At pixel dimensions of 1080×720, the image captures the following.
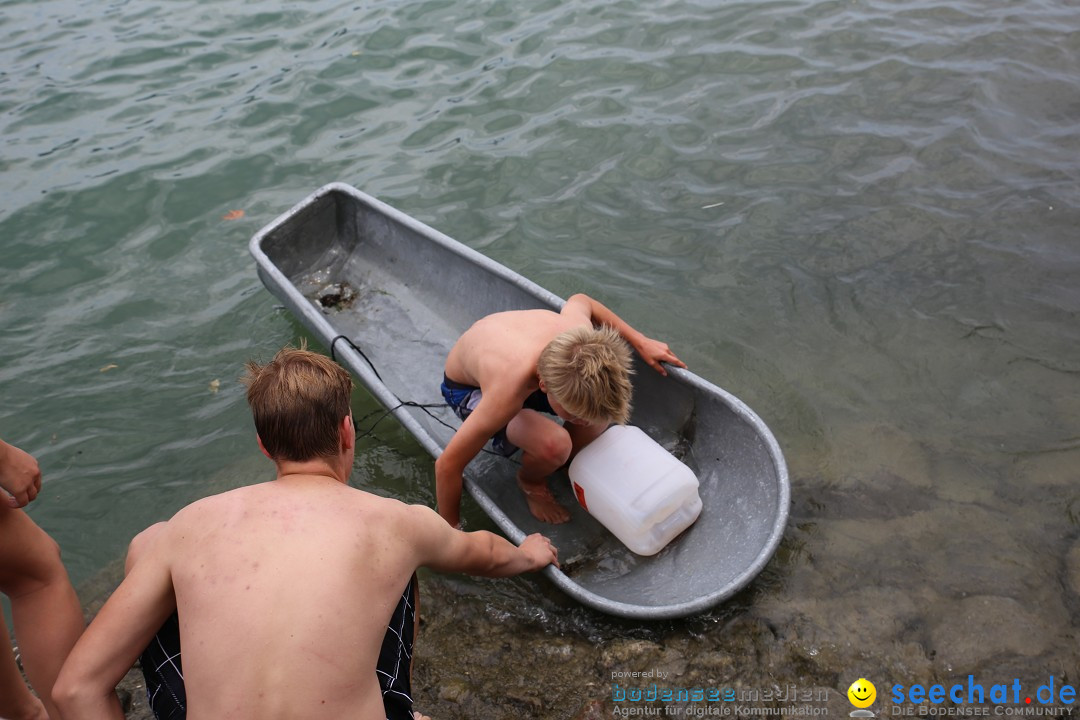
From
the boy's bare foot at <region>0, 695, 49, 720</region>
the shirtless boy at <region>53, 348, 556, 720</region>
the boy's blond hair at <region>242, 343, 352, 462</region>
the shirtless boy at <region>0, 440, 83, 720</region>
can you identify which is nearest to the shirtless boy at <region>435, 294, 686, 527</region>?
the shirtless boy at <region>53, 348, 556, 720</region>

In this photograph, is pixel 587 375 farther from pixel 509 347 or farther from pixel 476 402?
pixel 476 402

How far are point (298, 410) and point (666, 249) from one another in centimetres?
422

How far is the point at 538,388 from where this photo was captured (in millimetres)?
4121

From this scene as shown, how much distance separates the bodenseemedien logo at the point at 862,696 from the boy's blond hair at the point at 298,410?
2.36 metres

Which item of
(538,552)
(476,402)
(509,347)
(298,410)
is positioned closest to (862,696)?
(538,552)

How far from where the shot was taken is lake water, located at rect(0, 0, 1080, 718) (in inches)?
156

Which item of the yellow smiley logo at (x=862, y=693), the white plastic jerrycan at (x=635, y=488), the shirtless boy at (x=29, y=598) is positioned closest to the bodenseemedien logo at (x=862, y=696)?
the yellow smiley logo at (x=862, y=693)

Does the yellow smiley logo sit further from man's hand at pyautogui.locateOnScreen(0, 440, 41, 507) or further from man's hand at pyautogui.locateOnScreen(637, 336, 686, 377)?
man's hand at pyautogui.locateOnScreen(0, 440, 41, 507)

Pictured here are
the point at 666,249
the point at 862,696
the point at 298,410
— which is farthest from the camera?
the point at 666,249

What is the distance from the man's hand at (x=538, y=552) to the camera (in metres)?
3.83

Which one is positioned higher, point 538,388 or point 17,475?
point 17,475

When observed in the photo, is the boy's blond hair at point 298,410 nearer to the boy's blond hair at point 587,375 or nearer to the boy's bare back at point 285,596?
the boy's bare back at point 285,596

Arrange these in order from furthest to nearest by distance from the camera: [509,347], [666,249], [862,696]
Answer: [666,249] < [509,347] < [862,696]

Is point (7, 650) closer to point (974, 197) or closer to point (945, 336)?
point (945, 336)
